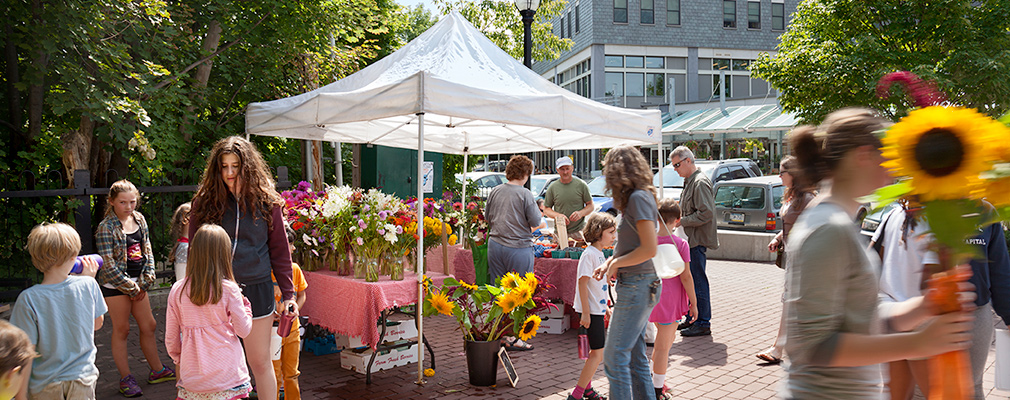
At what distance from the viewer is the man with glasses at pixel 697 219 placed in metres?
6.50

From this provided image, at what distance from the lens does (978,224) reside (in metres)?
1.19

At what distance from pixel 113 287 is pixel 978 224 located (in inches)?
206

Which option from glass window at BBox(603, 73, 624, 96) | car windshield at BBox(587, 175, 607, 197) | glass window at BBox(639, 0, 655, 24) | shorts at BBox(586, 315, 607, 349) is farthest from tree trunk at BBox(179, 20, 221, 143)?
glass window at BBox(639, 0, 655, 24)

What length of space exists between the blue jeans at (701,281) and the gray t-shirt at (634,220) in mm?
3028

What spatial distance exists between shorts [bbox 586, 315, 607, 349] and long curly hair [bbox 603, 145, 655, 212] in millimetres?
1040

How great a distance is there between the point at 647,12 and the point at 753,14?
6453mm

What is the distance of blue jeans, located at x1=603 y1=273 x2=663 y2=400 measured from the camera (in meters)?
3.58

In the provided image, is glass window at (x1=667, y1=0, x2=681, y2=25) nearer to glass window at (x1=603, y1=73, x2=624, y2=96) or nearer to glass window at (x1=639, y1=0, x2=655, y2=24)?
glass window at (x1=639, y1=0, x2=655, y2=24)

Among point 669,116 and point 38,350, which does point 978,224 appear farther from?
point 669,116

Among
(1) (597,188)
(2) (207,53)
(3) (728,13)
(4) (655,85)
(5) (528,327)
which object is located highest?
(3) (728,13)

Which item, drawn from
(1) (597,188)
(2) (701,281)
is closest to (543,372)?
(2) (701,281)

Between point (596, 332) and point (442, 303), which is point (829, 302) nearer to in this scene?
point (596, 332)

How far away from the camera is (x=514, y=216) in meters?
6.21

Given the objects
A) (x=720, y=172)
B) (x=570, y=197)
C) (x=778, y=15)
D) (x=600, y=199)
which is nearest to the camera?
(x=570, y=197)
